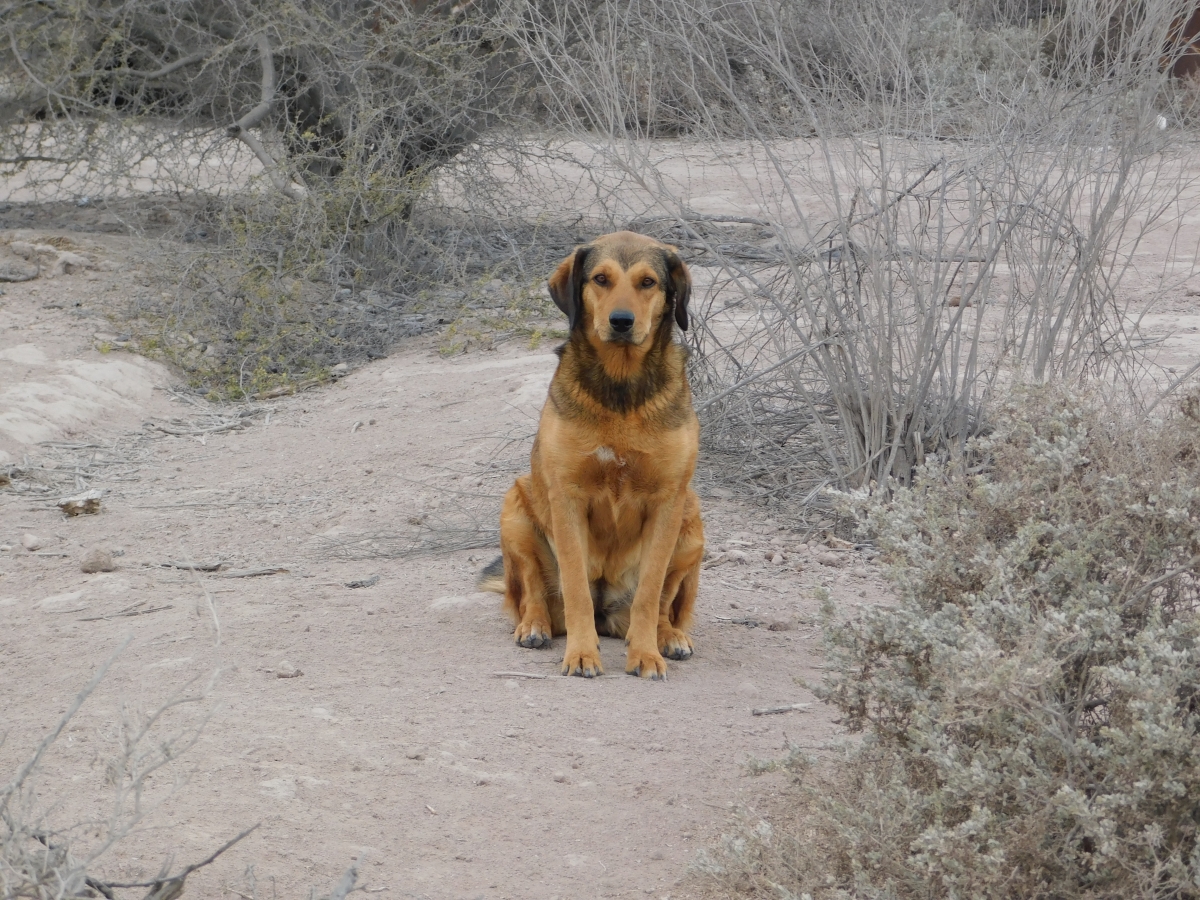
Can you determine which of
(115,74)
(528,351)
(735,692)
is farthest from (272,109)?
(735,692)

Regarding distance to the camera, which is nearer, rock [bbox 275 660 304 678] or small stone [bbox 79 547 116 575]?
rock [bbox 275 660 304 678]

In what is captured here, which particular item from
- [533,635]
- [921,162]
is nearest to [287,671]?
[533,635]

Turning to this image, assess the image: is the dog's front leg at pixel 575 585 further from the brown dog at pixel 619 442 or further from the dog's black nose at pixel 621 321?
the dog's black nose at pixel 621 321

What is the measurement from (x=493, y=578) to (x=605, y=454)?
1.23 meters

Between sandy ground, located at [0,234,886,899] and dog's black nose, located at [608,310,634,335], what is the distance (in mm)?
1262

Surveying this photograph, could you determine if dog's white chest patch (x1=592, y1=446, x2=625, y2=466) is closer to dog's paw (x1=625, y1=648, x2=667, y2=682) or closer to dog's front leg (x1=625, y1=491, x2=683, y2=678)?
dog's front leg (x1=625, y1=491, x2=683, y2=678)

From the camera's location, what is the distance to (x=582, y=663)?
4.82 metres

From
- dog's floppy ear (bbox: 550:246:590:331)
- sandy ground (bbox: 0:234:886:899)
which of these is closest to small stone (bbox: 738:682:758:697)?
sandy ground (bbox: 0:234:886:899)

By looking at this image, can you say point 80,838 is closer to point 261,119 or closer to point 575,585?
point 575,585

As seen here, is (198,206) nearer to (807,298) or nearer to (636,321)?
(807,298)

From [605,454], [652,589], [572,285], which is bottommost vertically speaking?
[652,589]

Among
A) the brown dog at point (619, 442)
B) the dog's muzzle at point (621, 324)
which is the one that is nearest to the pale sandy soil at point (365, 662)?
the brown dog at point (619, 442)

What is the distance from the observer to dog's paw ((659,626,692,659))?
202 inches

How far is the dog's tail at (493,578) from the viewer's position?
18.9ft
